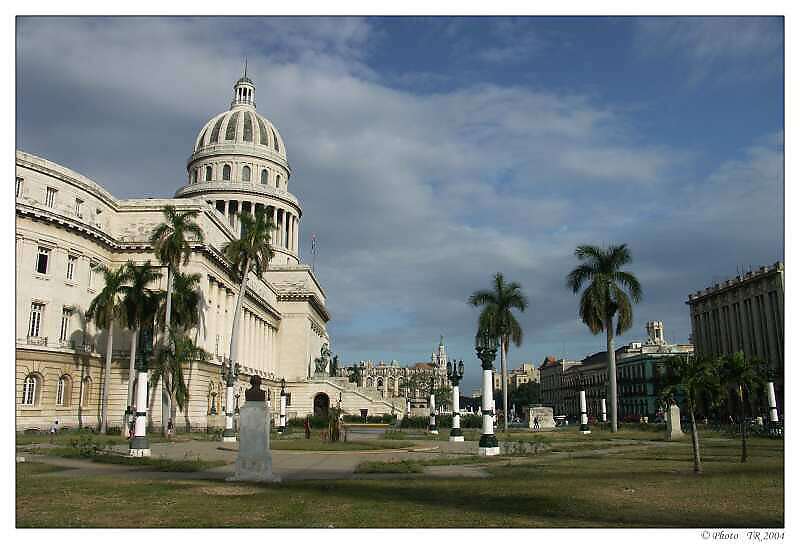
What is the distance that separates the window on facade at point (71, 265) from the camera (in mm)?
54594

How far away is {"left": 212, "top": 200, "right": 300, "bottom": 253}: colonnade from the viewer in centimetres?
10819

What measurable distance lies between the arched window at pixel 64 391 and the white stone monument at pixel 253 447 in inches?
1568

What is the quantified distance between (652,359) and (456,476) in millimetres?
123056

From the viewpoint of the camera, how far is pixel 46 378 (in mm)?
50812

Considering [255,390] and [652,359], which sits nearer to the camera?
[255,390]

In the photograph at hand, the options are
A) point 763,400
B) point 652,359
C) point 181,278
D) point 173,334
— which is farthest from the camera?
point 652,359

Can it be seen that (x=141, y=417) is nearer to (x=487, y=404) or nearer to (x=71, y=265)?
(x=487, y=404)

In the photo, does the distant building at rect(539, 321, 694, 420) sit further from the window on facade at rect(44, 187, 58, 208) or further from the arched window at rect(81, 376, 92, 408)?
the window on facade at rect(44, 187, 58, 208)

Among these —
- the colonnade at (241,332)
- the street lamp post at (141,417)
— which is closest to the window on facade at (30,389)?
the colonnade at (241,332)

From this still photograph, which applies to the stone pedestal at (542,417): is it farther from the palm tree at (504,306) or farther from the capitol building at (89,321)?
the capitol building at (89,321)

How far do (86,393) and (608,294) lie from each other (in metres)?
42.8

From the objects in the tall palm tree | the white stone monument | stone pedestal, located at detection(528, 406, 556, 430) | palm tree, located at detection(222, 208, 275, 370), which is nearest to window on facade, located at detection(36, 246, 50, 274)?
the tall palm tree
